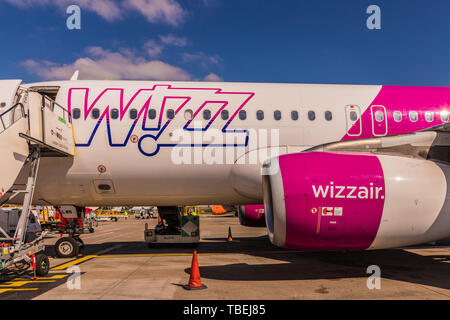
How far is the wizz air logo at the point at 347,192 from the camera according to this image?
630cm

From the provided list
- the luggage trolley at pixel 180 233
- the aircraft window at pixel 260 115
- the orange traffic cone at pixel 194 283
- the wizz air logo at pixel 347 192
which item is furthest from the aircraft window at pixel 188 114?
the luggage trolley at pixel 180 233

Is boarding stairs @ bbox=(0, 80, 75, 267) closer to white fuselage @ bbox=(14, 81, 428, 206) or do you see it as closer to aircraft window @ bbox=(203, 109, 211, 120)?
white fuselage @ bbox=(14, 81, 428, 206)

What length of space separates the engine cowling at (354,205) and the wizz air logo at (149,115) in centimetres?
289

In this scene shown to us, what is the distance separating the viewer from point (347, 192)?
20.7ft

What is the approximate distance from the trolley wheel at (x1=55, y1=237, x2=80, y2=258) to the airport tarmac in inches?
8.7

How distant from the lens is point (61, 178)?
9070mm

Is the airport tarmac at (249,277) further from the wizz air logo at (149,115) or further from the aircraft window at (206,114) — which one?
the aircraft window at (206,114)

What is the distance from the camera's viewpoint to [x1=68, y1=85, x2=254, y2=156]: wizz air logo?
895 centimetres

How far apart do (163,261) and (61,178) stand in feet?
11.5

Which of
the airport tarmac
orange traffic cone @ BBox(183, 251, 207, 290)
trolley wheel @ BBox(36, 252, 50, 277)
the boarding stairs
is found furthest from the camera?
trolley wheel @ BBox(36, 252, 50, 277)

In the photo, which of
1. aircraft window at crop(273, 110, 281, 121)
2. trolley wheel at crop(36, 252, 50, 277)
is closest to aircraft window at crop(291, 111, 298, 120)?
aircraft window at crop(273, 110, 281, 121)

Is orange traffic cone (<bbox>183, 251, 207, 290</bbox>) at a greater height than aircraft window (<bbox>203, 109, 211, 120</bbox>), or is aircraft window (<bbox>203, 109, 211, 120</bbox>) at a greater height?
aircraft window (<bbox>203, 109, 211, 120</bbox>)
